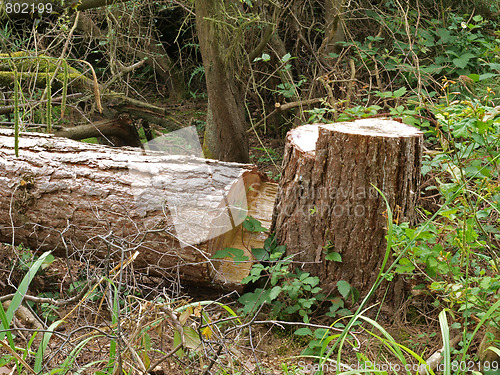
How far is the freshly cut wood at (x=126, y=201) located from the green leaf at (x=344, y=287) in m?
0.61

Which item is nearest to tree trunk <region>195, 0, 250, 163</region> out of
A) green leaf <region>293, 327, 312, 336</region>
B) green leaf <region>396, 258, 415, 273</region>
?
green leaf <region>293, 327, 312, 336</region>

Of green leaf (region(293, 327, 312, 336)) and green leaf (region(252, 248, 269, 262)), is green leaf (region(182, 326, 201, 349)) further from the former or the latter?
green leaf (region(252, 248, 269, 262))

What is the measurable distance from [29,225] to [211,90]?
2.34 metres

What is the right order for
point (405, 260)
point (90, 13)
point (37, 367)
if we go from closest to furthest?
point (37, 367) → point (405, 260) → point (90, 13)

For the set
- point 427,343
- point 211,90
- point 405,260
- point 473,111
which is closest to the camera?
point 473,111

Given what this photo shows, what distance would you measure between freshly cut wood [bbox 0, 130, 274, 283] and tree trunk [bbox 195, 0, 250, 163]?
1695 mm


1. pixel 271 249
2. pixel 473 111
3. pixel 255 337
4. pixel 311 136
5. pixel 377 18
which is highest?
pixel 377 18

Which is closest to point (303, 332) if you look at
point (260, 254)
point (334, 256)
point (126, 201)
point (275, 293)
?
point (275, 293)

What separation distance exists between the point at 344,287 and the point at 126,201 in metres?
1.37

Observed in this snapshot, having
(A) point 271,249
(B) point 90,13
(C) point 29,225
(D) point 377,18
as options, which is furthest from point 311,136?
(B) point 90,13

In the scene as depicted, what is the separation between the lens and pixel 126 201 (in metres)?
2.76

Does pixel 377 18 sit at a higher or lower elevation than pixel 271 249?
higher

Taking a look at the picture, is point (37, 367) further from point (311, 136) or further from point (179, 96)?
point (179, 96)

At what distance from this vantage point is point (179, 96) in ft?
22.3
